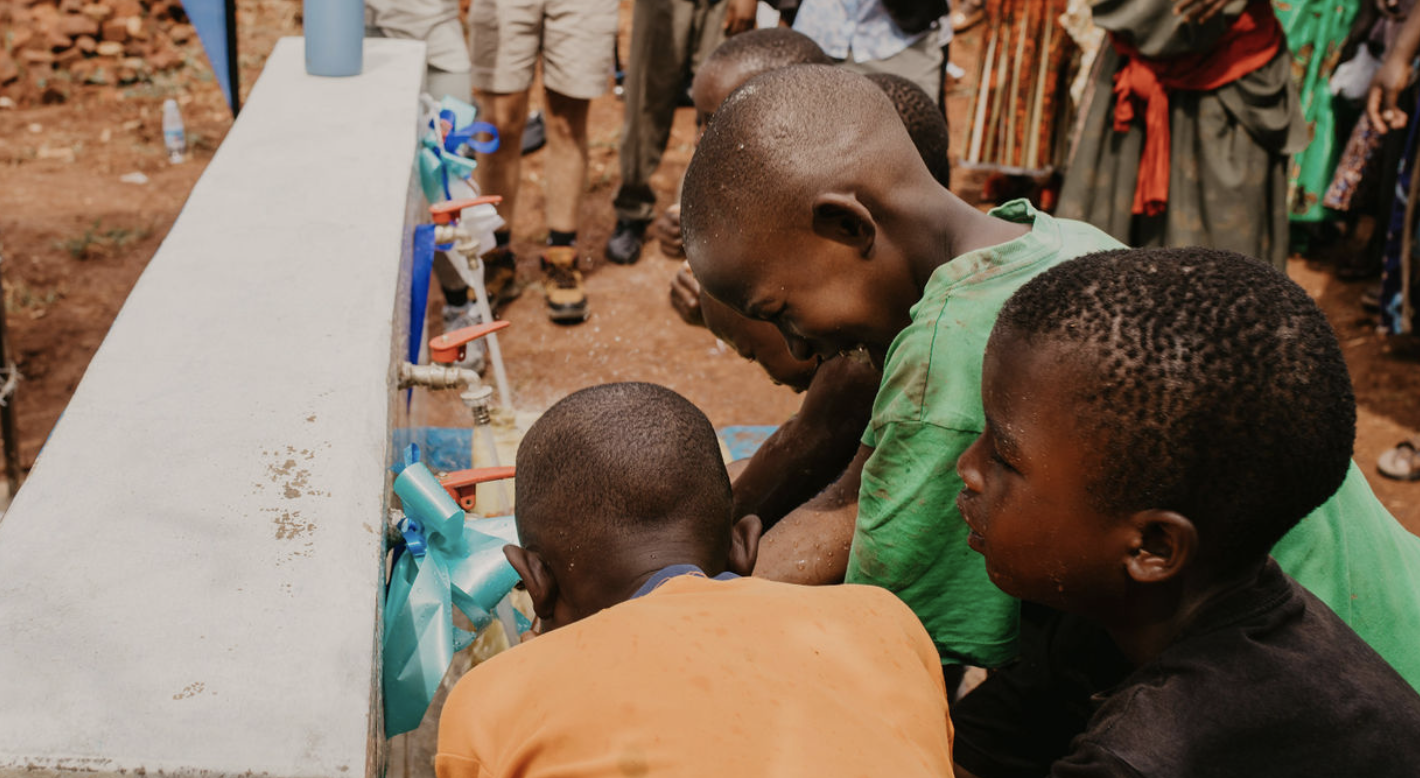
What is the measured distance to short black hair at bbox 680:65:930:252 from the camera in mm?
1717

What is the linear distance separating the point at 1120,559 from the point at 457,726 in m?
0.76

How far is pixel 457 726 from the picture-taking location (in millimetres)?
1231

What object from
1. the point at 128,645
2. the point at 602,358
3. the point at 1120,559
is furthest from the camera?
the point at 602,358

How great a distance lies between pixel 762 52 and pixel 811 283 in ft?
5.14

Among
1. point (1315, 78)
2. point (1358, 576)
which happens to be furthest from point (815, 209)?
point (1315, 78)

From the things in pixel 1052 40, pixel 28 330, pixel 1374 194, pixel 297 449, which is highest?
pixel 297 449

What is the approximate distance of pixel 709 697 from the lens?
1.16 metres

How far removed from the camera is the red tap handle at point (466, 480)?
1804 mm

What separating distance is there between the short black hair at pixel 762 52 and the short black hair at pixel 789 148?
1.35m

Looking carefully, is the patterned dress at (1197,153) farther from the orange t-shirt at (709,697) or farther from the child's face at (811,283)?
the orange t-shirt at (709,697)

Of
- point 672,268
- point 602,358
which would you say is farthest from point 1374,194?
point 602,358

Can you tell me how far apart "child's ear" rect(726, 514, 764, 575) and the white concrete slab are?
1.76 ft

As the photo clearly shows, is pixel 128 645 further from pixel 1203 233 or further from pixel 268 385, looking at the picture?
pixel 1203 233

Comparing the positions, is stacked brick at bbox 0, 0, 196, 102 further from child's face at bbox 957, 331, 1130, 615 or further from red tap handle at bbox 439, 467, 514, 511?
A: child's face at bbox 957, 331, 1130, 615
